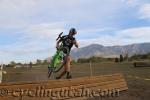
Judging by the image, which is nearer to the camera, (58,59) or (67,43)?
(67,43)

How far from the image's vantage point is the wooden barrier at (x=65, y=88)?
37.0 ft

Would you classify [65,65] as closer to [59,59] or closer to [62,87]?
[59,59]

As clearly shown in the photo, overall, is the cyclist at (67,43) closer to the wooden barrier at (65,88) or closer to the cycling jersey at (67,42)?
the cycling jersey at (67,42)

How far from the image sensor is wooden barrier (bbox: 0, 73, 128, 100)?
11.3 meters

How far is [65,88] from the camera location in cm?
1299

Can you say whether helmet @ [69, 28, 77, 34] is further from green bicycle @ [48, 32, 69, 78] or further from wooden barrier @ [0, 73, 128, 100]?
wooden barrier @ [0, 73, 128, 100]

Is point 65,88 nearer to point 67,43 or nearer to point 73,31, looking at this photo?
point 67,43

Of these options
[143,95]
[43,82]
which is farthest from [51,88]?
[143,95]

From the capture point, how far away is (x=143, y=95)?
14680 millimetres

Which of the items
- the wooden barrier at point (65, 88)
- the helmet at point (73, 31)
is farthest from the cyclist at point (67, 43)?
the wooden barrier at point (65, 88)

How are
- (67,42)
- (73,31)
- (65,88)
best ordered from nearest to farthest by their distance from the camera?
(65,88) → (73,31) → (67,42)

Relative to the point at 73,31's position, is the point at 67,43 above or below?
below

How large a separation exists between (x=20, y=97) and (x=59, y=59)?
11.8 ft

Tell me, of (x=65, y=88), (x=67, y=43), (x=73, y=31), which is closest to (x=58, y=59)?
(x=67, y=43)
